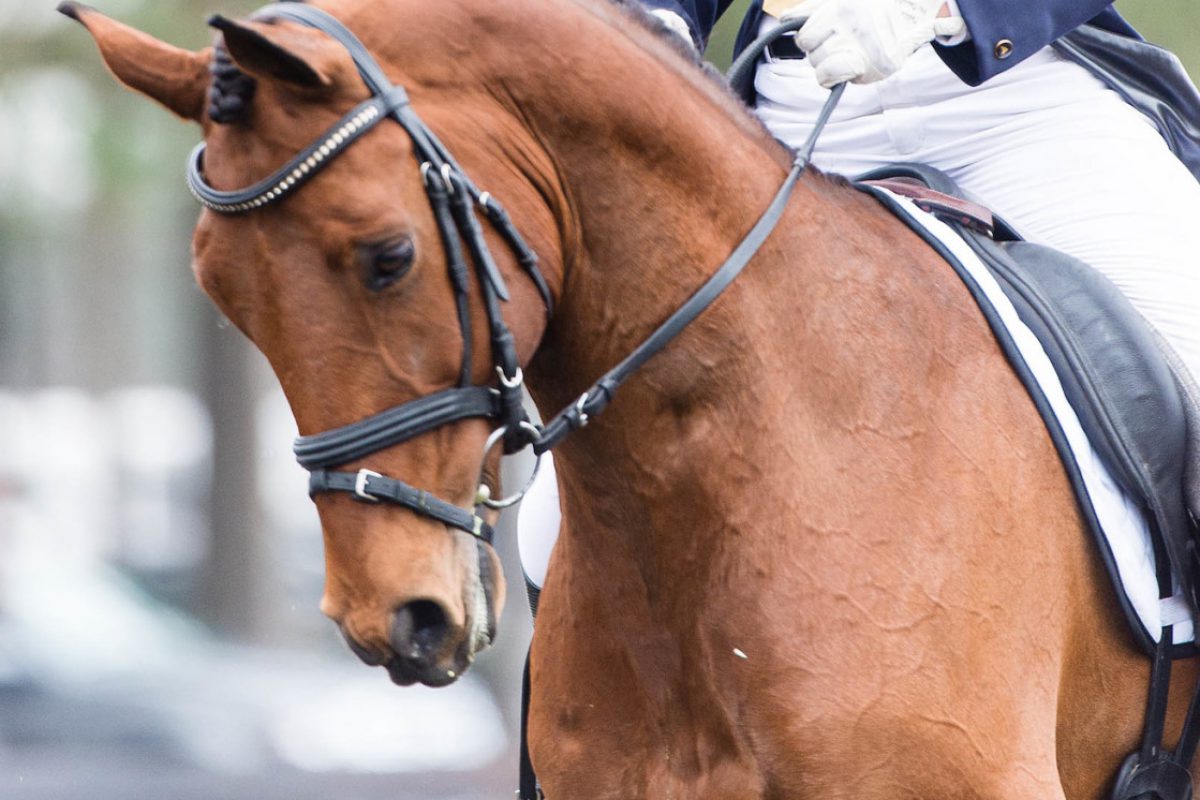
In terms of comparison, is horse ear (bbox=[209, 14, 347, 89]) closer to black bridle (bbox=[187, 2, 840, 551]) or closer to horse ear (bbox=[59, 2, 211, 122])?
black bridle (bbox=[187, 2, 840, 551])

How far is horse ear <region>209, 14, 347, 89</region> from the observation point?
8.63ft

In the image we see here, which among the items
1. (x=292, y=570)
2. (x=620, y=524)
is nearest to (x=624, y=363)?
(x=620, y=524)

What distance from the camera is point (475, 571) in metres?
2.83

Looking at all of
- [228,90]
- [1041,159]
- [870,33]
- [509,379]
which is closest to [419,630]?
[509,379]

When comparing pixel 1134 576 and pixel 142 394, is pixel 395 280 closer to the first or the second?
pixel 1134 576

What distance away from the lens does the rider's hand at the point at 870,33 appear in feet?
10.7

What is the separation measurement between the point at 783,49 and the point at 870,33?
809mm

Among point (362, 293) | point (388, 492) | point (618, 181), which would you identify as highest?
point (618, 181)

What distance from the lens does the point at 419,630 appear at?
9.13ft

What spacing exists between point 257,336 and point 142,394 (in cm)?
2211

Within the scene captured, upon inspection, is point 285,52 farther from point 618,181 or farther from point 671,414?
point 671,414

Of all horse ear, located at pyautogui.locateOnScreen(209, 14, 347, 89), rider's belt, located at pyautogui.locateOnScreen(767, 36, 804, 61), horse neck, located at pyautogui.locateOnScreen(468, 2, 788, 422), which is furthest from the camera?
rider's belt, located at pyautogui.locateOnScreen(767, 36, 804, 61)

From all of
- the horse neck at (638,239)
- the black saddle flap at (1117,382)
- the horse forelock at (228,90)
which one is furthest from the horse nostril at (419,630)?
the black saddle flap at (1117,382)

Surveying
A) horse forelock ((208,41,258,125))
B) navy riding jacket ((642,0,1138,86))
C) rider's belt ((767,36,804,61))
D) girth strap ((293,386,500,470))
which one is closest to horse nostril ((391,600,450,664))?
girth strap ((293,386,500,470))
